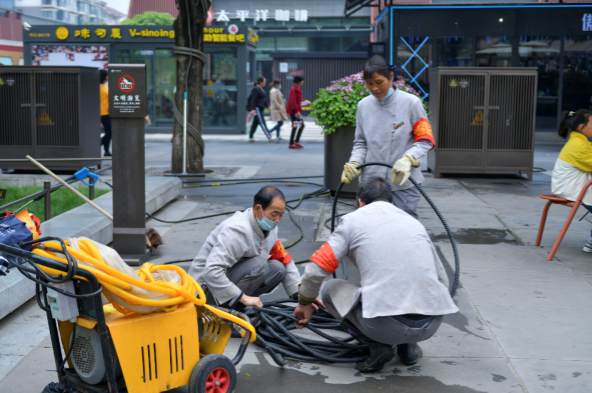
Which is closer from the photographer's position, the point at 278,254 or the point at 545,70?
the point at 278,254

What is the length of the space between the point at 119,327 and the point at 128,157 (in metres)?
3.13

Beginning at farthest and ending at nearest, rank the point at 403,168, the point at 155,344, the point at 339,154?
the point at 339,154
the point at 403,168
the point at 155,344

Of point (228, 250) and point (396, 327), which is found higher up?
point (228, 250)

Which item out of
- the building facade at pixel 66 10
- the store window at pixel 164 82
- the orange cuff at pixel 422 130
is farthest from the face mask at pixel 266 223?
the building facade at pixel 66 10

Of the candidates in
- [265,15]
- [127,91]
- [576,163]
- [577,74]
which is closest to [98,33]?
[577,74]

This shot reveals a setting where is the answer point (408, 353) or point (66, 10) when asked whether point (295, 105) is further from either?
point (66, 10)

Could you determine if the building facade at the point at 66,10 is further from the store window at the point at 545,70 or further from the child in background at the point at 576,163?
the child in background at the point at 576,163

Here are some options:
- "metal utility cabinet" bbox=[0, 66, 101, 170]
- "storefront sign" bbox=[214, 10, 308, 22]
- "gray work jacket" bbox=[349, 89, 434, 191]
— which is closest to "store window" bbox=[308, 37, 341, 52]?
"storefront sign" bbox=[214, 10, 308, 22]

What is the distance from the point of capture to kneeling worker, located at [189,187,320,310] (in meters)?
3.85

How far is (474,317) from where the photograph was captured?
4457mm

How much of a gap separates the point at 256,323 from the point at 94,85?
313 inches

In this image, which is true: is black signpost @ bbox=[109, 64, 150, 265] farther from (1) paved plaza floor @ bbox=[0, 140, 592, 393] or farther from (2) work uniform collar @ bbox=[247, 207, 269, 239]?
(2) work uniform collar @ bbox=[247, 207, 269, 239]

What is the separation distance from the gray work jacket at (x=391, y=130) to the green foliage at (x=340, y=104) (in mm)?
3612

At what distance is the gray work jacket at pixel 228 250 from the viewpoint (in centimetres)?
383
